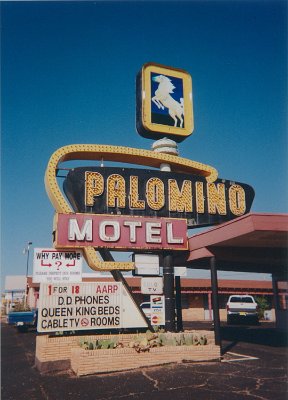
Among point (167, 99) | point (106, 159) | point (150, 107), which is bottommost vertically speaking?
point (106, 159)

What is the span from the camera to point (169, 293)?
15461 mm

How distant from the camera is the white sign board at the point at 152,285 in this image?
15.3m

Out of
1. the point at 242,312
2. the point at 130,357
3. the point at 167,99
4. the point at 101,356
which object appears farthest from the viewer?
the point at 242,312

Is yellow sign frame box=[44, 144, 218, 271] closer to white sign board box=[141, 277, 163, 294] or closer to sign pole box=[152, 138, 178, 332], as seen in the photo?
white sign board box=[141, 277, 163, 294]

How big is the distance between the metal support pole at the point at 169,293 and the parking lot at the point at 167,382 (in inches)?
103

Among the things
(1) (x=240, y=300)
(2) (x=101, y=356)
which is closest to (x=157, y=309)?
(2) (x=101, y=356)

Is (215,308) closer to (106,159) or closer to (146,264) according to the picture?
(146,264)

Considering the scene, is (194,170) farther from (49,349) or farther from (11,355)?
(11,355)

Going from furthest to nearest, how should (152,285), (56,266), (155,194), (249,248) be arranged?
1. (155,194)
2. (249,248)
3. (56,266)
4. (152,285)

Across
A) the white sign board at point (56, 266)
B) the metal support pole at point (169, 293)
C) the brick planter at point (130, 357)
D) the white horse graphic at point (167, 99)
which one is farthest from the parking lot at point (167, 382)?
the white horse graphic at point (167, 99)

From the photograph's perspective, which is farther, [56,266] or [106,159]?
[106,159]

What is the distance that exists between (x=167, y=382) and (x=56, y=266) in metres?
7.38

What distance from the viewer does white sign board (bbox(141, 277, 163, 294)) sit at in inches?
604

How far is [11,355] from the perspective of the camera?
1603 centimetres
